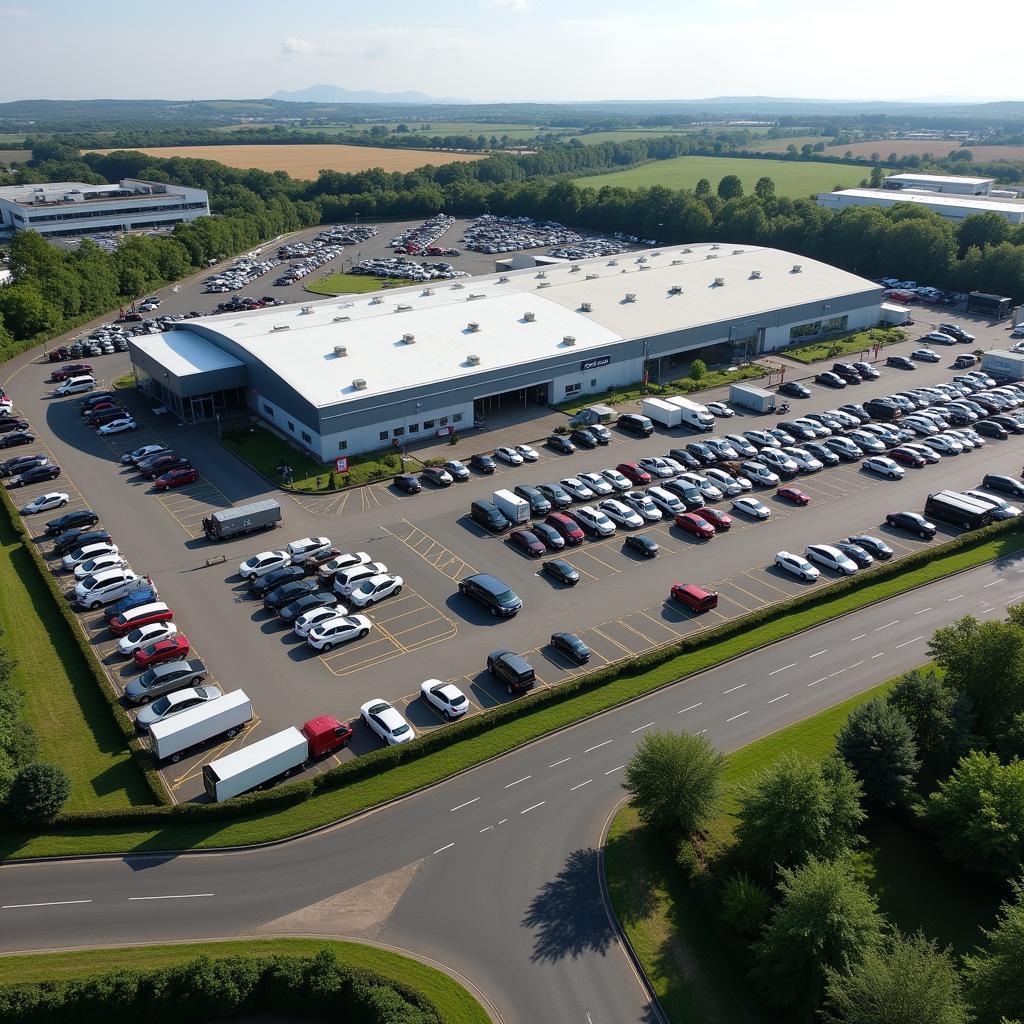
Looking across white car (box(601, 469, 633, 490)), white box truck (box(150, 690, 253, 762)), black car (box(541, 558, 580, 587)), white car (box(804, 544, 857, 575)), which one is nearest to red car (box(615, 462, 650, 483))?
white car (box(601, 469, 633, 490))

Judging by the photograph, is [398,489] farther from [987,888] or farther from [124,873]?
[987,888]

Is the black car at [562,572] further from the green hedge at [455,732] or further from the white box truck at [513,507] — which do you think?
the green hedge at [455,732]

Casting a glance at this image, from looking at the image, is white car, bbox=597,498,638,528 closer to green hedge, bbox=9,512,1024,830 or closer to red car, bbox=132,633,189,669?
green hedge, bbox=9,512,1024,830

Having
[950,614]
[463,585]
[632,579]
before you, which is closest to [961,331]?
[950,614]

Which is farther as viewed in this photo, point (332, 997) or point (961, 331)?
point (961, 331)

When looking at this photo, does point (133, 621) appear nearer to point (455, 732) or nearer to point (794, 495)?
point (455, 732)

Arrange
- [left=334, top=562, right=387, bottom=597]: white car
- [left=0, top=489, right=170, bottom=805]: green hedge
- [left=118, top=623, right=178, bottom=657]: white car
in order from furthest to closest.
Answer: [left=334, top=562, right=387, bottom=597]: white car < [left=118, top=623, right=178, bottom=657]: white car < [left=0, top=489, right=170, bottom=805]: green hedge
